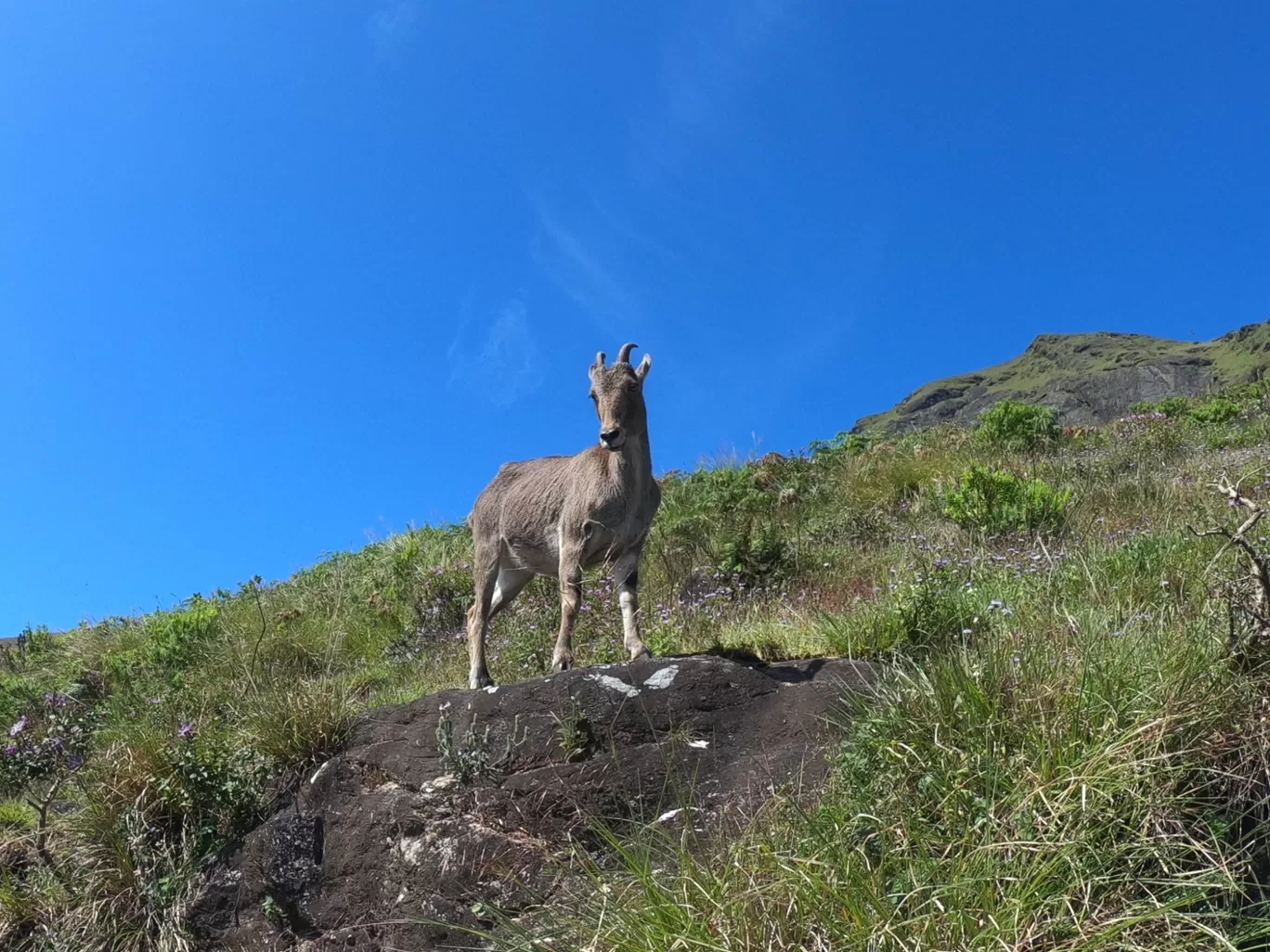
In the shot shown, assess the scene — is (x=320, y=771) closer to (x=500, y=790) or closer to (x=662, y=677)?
(x=500, y=790)

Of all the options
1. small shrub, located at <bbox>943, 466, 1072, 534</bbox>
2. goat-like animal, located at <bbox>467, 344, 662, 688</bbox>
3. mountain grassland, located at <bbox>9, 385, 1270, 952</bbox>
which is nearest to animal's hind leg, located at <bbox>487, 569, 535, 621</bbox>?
goat-like animal, located at <bbox>467, 344, 662, 688</bbox>

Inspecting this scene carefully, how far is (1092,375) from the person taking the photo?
6850cm

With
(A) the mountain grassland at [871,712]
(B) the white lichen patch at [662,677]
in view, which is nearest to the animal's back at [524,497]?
(A) the mountain grassland at [871,712]

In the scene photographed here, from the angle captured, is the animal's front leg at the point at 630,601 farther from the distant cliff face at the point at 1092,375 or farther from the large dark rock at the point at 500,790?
the distant cliff face at the point at 1092,375

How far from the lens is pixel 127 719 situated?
28.4ft

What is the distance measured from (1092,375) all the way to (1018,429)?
6112 cm

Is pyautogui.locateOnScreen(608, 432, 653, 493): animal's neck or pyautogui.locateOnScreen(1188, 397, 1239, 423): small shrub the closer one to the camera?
pyautogui.locateOnScreen(608, 432, 653, 493): animal's neck

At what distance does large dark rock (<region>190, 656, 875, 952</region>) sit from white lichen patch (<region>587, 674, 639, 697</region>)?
0.06ft

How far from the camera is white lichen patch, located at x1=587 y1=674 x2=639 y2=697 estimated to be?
18.2ft

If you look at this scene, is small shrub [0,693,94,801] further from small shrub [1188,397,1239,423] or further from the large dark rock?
small shrub [1188,397,1239,423]

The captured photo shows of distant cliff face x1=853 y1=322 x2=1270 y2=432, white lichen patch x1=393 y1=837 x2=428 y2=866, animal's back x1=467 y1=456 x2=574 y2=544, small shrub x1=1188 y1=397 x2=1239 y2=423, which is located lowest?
white lichen patch x1=393 y1=837 x2=428 y2=866

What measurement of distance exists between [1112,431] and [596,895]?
1570cm

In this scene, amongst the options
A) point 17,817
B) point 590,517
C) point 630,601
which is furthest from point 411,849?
point 17,817

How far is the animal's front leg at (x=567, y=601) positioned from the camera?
20.6 feet
